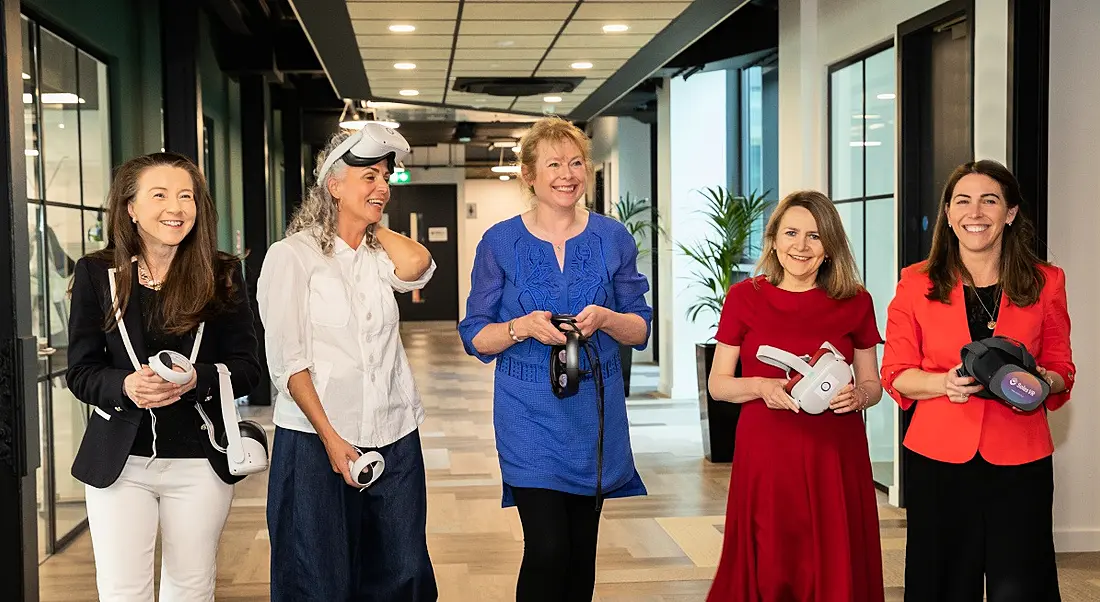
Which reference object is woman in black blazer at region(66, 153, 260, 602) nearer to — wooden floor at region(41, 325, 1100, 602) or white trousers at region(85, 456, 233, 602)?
white trousers at region(85, 456, 233, 602)

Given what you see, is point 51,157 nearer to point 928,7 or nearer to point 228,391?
point 228,391

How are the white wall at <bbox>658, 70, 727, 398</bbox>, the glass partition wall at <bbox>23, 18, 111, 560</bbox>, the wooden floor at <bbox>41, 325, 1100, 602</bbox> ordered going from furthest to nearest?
the white wall at <bbox>658, 70, 727, 398</bbox> → the glass partition wall at <bbox>23, 18, 111, 560</bbox> → the wooden floor at <bbox>41, 325, 1100, 602</bbox>

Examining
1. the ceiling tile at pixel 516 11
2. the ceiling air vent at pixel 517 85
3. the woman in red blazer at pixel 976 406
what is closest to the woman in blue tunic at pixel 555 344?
the woman in red blazer at pixel 976 406

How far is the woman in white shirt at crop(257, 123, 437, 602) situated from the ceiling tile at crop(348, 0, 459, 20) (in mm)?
3287

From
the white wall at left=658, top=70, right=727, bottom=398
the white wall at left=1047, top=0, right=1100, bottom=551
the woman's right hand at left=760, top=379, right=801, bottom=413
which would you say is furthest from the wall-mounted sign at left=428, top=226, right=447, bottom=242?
the woman's right hand at left=760, top=379, right=801, bottom=413

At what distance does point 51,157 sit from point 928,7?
4.27 m

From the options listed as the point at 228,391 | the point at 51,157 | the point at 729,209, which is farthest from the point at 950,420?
the point at 729,209

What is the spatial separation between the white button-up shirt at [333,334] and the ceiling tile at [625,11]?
362 cm

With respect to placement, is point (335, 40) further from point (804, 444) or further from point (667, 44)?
point (804, 444)

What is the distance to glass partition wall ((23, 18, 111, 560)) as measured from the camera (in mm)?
5305

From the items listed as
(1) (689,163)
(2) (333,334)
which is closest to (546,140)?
(2) (333,334)

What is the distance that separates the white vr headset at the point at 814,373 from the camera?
3002mm

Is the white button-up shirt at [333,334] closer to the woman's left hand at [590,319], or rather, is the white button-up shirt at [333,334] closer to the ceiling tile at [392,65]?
Answer: the woman's left hand at [590,319]

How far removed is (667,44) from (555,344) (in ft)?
15.8
